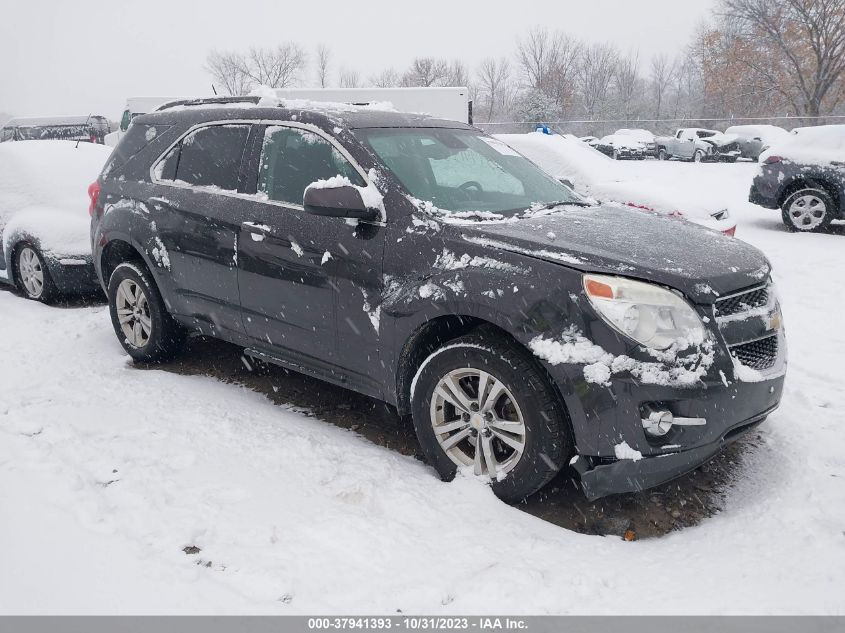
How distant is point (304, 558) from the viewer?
9.15 feet

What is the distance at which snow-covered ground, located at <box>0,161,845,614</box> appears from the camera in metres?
2.56

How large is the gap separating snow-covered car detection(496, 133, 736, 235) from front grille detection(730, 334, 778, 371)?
443cm

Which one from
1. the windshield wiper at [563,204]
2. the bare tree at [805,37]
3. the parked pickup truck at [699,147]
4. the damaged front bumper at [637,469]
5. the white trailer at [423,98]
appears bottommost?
the damaged front bumper at [637,469]

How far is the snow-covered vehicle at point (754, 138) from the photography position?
2742 centimetres

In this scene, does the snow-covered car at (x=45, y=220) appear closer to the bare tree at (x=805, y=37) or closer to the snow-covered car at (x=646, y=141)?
the snow-covered car at (x=646, y=141)

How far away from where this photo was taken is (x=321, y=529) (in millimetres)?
2975

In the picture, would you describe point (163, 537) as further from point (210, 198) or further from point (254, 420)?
point (210, 198)

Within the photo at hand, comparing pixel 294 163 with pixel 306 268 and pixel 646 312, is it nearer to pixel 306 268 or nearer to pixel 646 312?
pixel 306 268

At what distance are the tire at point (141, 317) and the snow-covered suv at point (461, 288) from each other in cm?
5

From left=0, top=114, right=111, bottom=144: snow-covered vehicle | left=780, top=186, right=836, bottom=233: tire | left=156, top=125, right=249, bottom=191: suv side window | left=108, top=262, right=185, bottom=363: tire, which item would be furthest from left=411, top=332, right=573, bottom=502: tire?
left=0, top=114, right=111, bottom=144: snow-covered vehicle

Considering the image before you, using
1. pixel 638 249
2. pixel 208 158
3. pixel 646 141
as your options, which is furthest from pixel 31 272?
pixel 646 141

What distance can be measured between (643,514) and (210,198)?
3.15 meters

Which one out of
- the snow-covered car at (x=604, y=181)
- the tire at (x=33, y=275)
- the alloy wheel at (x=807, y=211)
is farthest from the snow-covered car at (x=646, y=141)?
the tire at (x=33, y=275)

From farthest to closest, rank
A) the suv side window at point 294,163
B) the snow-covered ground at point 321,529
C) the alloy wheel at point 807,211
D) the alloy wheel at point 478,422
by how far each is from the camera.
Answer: the alloy wheel at point 807,211
the suv side window at point 294,163
the alloy wheel at point 478,422
the snow-covered ground at point 321,529
